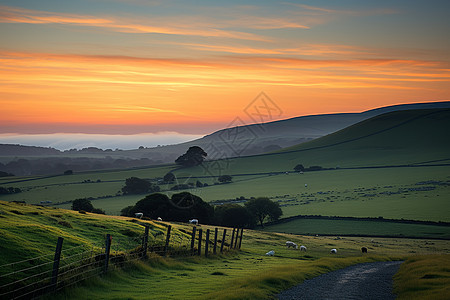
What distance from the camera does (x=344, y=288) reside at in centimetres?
2212

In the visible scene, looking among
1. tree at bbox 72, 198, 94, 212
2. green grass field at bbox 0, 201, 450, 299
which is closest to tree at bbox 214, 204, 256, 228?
tree at bbox 72, 198, 94, 212

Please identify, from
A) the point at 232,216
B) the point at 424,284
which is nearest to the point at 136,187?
the point at 232,216

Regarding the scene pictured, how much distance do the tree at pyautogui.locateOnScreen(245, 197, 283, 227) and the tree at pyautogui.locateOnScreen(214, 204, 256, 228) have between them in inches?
110

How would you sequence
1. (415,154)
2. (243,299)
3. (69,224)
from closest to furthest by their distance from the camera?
(243,299) < (69,224) < (415,154)

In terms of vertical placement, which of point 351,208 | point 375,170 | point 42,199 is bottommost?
point 42,199

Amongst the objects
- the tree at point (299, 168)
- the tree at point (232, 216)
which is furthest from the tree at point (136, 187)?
the tree at point (299, 168)

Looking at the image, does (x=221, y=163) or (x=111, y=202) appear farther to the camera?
(x=221, y=163)

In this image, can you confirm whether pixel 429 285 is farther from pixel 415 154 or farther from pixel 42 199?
pixel 415 154

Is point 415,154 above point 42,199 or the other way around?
above

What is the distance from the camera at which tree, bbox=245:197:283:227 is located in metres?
97.1

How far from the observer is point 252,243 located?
5653cm

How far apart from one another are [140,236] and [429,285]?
20.0 metres

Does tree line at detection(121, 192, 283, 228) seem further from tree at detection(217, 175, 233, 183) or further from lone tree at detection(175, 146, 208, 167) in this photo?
lone tree at detection(175, 146, 208, 167)

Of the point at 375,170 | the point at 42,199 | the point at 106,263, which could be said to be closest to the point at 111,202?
the point at 42,199
